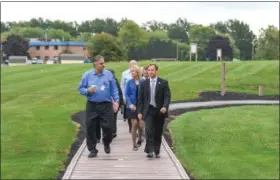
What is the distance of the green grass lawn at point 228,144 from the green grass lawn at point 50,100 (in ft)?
8.29

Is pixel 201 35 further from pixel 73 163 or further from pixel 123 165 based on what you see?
pixel 73 163

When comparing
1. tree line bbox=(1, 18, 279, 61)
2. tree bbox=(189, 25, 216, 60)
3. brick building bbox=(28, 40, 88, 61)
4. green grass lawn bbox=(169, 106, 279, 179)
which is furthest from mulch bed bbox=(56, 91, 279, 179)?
tree bbox=(189, 25, 216, 60)

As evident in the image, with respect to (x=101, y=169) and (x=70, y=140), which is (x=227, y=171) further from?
(x=70, y=140)

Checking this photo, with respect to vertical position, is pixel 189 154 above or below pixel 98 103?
below

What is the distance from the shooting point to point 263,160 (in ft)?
38.3

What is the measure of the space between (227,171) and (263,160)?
6.10 feet

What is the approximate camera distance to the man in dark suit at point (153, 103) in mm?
11078

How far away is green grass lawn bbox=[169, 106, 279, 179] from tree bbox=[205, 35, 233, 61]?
2989 inches

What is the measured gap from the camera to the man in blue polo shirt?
34.8 feet

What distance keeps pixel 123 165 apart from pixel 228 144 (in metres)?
4.01

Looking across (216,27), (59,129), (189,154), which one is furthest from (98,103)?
(216,27)

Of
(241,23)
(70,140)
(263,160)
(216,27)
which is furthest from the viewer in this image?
(216,27)

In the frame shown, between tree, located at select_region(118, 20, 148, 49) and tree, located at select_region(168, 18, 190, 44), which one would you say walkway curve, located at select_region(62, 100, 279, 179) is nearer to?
tree, located at select_region(118, 20, 148, 49)

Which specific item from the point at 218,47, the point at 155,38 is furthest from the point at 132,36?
the point at 155,38
